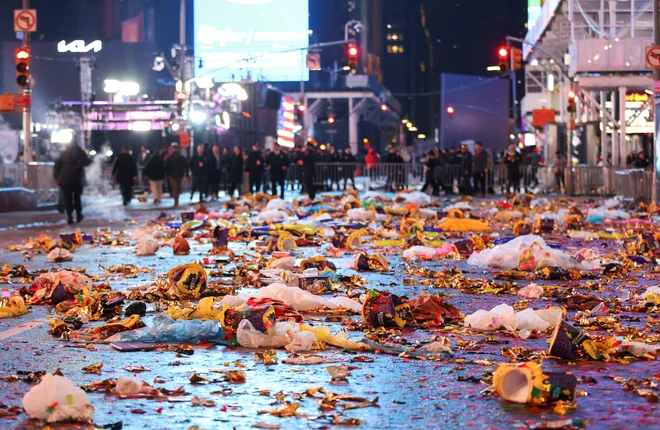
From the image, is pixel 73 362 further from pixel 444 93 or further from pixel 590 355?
pixel 444 93

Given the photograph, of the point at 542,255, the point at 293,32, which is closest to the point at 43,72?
the point at 293,32

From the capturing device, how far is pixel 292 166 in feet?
168

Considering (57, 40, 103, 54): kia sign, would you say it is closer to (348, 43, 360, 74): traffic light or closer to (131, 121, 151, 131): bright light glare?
(131, 121, 151, 131): bright light glare

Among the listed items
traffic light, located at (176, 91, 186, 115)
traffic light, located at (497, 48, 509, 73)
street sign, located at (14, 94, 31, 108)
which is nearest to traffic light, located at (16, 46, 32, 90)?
street sign, located at (14, 94, 31, 108)

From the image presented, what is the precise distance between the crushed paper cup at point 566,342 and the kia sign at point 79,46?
241 ft

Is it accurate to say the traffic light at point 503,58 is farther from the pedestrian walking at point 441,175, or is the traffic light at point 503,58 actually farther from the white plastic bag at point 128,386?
Answer: the white plastic bag at point 128,386

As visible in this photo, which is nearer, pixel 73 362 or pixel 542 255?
pixel 73 362

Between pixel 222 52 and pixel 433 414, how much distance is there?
74448mm

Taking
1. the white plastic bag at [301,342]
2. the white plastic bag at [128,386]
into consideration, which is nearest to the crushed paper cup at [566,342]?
the white plastic bag at [301,342]

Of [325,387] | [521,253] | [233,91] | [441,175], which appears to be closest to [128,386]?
[325,387]

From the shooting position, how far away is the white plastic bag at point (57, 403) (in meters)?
5.64

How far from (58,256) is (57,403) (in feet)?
31.7

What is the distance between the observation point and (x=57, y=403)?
571cm

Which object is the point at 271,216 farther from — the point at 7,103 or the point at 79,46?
the point at 79,46
